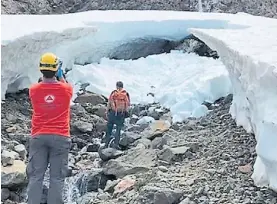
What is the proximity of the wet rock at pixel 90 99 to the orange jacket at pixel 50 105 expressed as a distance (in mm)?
7457

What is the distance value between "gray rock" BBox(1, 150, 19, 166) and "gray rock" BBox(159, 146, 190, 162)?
6.46 feet

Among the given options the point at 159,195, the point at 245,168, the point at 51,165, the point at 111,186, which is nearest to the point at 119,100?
the point at 111,186

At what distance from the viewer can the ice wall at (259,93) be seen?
17.6 ft

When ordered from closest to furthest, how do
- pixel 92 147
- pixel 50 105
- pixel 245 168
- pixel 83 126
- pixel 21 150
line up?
1. pixel 50 105
2. pixel 245 168
3. pixel 21 150
4. pixel 92 147
5. pixel 83 126

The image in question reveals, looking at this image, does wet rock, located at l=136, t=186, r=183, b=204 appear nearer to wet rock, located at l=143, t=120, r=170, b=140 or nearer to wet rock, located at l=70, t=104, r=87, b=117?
wet rock, located at l=143, t=120, r=170, b=140

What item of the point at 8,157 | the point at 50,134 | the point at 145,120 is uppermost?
the point at 50,134

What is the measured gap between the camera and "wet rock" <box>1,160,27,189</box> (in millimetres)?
7359

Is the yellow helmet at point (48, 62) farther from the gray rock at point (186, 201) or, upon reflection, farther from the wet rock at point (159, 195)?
the gray rock at point (186, 201)

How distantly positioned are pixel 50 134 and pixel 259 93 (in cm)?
228

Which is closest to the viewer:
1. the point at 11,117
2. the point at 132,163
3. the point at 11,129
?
the point at 132,163

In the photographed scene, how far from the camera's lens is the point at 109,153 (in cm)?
895

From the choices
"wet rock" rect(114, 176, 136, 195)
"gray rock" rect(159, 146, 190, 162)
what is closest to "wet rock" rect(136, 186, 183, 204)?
"wet rock" rect(114, 176, 136, 195)

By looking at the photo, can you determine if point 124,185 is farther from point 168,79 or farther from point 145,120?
point 168,79

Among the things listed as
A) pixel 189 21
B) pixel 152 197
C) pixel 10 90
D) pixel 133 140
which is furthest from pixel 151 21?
pixel 152 197
